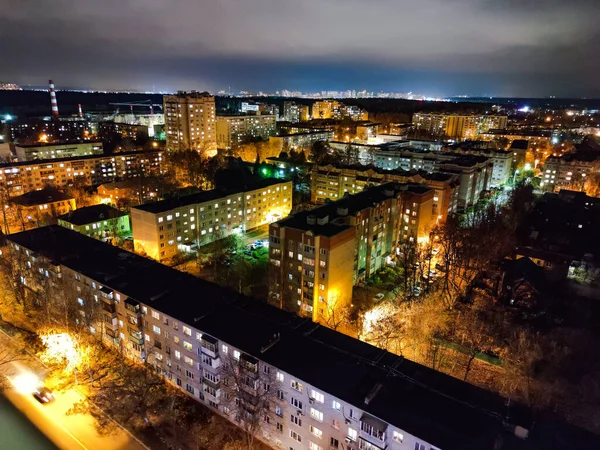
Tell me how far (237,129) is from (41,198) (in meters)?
32.1

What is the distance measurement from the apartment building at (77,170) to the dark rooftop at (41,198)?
16.3 ft

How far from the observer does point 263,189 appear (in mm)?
28766

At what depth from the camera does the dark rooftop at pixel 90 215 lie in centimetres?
2409

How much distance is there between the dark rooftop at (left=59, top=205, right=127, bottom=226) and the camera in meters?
24.1

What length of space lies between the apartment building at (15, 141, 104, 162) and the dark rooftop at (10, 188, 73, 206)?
12.6 m

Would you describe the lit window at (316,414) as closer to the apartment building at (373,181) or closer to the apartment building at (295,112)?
the apartment building at (373,181)

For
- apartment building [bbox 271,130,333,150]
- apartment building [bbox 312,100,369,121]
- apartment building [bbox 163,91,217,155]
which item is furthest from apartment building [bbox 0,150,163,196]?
apartment building [bbox 312,100,369,121]

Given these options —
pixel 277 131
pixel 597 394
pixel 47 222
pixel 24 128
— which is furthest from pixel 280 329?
pixel 24 128

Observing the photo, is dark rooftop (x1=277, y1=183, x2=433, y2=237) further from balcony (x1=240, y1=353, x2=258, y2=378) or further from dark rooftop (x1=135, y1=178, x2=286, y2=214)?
dark rooftop (x1=135, y1=178, x2=286, y2=214)

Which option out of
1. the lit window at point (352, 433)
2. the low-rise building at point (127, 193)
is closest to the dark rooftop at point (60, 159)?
the low-rise building at point (127, 193)

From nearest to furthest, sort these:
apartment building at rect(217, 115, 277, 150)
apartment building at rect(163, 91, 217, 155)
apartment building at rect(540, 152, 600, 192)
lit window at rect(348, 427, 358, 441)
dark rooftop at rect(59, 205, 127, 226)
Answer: lit window at rect(348, 427, 358, 441)
dark rooftop at rect(59, 205, 127, 226)
apartment building at rect(540, 152, 600, 192)
apartment building at rect(163, 91, 217, 155)
apartment building at rect(217, 115, 277, 150)

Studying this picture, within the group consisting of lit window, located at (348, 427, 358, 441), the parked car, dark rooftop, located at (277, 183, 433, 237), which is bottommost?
the parked car

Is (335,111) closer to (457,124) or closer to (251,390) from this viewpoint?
(457,124)

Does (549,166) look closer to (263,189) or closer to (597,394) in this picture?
(263,189)
